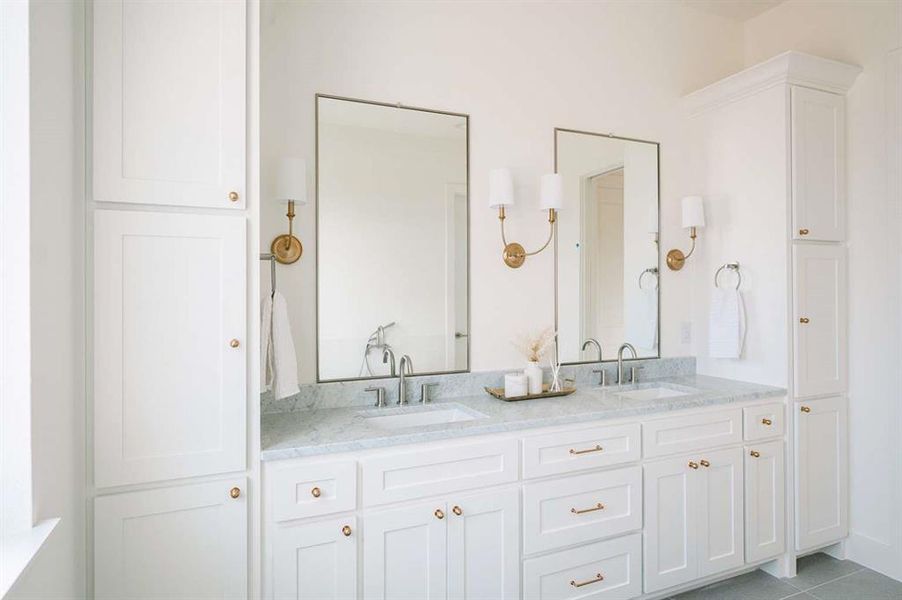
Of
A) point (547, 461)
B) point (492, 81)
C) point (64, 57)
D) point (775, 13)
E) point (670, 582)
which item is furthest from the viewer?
point (775, 13)

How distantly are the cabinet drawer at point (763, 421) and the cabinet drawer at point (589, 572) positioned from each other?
76 centimetres

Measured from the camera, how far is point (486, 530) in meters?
1.92

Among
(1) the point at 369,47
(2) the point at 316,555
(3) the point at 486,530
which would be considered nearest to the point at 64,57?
(1) the point at 369,47

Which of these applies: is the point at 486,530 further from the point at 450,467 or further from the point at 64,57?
the point at 64,57

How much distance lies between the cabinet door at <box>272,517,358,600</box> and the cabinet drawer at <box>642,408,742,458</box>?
1237 millimetres

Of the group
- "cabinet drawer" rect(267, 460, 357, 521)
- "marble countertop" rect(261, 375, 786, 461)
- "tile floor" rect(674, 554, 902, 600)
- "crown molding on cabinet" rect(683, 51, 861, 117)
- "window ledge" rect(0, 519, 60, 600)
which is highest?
"crown molding on cabinet" rect(683, 51, 861, 117)

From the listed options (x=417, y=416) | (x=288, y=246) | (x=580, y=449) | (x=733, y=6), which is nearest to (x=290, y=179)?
(x=288, y=246)

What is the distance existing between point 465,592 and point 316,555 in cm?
55

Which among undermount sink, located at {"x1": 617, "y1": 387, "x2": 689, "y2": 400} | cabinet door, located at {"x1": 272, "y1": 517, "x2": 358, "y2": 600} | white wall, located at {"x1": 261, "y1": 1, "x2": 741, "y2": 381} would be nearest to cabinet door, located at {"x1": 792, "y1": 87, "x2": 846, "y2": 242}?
white wall, located at {"x1": 261, "y1": 1, "x2": 741, "y2": 381}

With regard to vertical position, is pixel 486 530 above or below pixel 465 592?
above

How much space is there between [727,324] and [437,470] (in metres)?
1.79

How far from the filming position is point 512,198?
2486mm

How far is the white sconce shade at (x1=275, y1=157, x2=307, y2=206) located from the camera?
2.06m

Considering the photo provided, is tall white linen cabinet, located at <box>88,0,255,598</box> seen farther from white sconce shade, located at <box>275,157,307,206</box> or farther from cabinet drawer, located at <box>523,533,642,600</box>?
cabinet drawer, located at <box>523,533,642,600</box>
